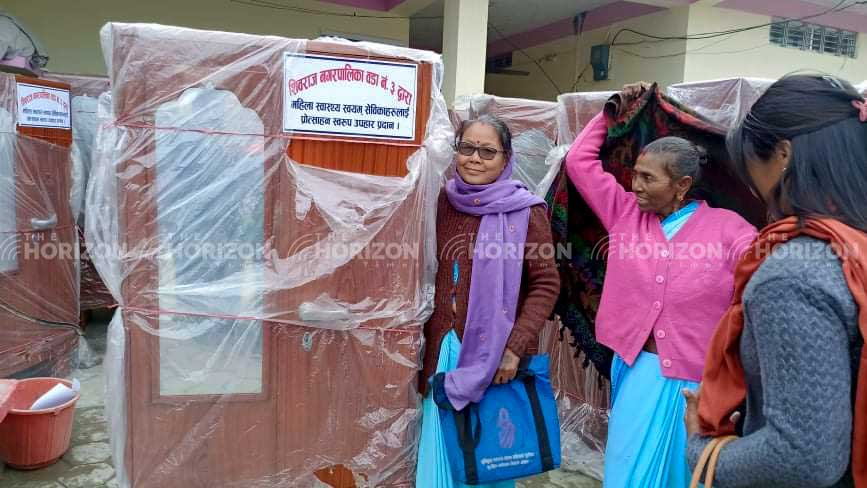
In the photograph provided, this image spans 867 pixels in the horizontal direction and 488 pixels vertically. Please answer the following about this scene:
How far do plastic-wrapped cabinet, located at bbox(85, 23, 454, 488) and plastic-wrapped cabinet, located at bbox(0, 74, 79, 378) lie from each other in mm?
2018

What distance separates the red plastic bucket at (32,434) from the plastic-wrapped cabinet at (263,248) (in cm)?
95

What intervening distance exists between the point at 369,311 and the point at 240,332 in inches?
17.9

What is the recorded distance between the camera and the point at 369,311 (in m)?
2.07

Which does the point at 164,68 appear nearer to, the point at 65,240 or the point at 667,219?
the point at 667,219

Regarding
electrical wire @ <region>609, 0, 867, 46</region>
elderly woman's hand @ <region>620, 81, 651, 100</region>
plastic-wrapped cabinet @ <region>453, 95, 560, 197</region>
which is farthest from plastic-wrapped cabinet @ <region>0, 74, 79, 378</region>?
electrical wire @ <region>609, 0, 867, 46</region>

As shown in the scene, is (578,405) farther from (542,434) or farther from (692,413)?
(692,413)

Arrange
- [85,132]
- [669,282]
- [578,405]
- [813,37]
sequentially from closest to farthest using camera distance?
[669,282] < [578,405] < [85,132] < [813,37]

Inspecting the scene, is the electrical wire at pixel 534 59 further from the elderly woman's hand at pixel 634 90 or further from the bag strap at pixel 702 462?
the bag strap at pixel 702 462

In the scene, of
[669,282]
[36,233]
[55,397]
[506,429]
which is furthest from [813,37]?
[55,397]

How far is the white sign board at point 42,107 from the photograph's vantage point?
350cm

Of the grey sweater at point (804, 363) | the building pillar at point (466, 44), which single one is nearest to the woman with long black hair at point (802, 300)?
the grey sweater at point (804, 363)

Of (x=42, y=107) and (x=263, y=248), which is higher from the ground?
(x=42, y=107)

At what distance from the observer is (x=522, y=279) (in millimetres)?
1898

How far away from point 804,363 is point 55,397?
3078 millimetres
